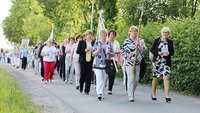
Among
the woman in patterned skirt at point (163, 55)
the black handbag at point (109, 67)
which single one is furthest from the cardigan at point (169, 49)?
the black handbag at point (109, 67)

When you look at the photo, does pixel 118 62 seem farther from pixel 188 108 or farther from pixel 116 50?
pixel 188 108

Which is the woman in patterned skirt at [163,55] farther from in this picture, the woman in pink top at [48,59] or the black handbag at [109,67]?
the woman in pink top at [48,59]

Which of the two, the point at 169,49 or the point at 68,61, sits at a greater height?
the point at 169,49

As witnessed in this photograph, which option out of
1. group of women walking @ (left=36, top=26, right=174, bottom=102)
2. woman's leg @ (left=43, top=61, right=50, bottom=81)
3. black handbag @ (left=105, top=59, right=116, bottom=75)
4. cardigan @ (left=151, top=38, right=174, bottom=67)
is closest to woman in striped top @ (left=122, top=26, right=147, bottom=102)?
group of women walking @ (left=36, top=26, right=174, bottom=102)

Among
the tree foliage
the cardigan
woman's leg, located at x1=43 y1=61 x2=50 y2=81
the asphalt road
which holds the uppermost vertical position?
the tree foliage

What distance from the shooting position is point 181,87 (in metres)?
16.0

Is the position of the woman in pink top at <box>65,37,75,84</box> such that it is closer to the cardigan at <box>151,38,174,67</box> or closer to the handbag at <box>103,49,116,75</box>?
the handbag at <box>103,49,116,75</box>

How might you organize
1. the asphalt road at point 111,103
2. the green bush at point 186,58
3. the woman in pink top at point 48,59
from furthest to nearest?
the woman in pink top at point 48,59
the green bush at point 186,58
the asphalt road at point 111,103

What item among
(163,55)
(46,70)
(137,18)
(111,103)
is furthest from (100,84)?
(137,18)

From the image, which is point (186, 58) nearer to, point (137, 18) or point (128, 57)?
point (128, 57)

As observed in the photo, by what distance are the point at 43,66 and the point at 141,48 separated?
9.09m

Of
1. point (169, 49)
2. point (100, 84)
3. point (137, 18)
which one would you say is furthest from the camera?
point (137, 18)

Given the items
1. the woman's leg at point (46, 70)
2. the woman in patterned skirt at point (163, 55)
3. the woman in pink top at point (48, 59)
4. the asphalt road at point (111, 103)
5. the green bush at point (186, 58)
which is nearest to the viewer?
the asphalt road at point (111, 103)

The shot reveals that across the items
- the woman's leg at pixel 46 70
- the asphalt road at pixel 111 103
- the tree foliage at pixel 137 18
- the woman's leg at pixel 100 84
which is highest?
the tree foliage at pixel 137 18
